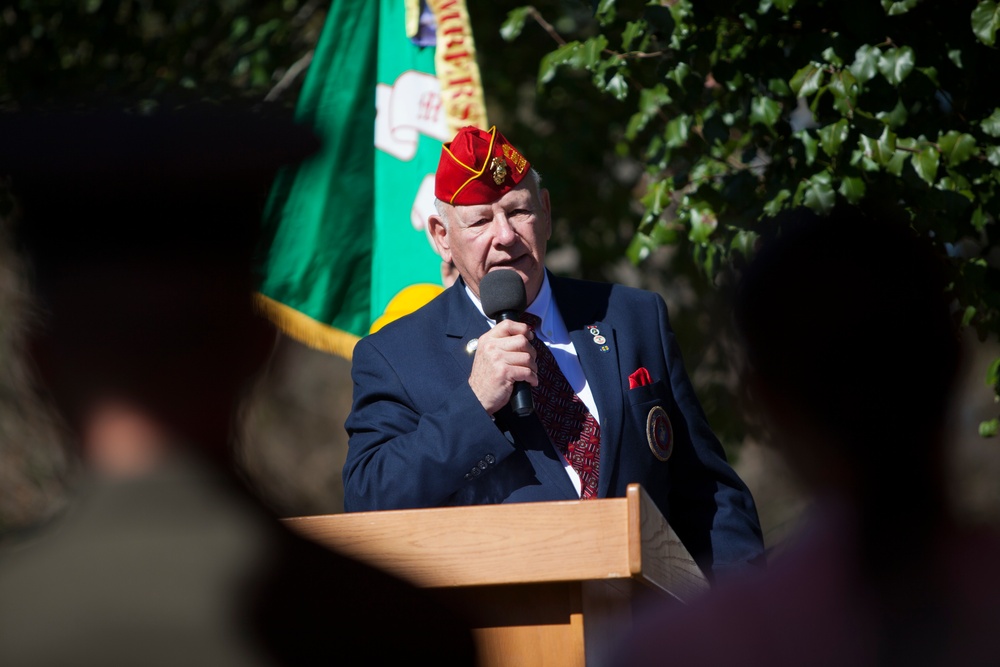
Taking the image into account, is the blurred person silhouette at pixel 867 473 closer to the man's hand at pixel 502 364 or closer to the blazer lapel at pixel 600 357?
the man's hand at pixel 502 364

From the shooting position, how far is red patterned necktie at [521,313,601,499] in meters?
2.95

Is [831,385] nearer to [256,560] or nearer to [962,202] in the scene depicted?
[256,560]

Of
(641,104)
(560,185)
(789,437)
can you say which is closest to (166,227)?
(789,437)

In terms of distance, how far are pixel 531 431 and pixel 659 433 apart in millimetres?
318

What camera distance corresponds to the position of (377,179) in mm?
4777

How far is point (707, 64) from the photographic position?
4.61 metres

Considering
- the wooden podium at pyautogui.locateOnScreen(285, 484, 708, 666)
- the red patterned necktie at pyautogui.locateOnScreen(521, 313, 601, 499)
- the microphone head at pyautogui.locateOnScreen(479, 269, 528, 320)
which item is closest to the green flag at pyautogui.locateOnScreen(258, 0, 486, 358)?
the red patterned necktie at pyautogui.locateOnScreen(521, 313, 601, 499)

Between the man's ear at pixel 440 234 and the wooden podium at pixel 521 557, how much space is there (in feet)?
5.02

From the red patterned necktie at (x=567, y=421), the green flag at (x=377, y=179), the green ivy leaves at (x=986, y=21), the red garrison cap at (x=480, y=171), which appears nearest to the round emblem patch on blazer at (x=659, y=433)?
the red patterned necktie at (x=567, y=421)

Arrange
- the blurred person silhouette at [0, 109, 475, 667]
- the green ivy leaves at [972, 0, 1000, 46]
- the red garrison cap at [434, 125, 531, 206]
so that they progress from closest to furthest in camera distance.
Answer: the blurred person silhouette at [0, 109, 475, 667] → the red garrison cap at [434, 125, 531, 206] → the green ivy leaves at [972, 0, 1000, 46]

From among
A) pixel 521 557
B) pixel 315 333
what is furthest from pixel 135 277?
pixel 315 333

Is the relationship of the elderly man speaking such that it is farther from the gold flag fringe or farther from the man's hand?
the gold flag fringe

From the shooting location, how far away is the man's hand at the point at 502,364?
8.70 feet

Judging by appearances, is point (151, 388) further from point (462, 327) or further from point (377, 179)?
point (377, 179)
